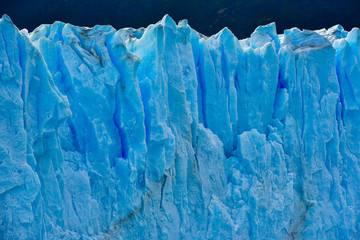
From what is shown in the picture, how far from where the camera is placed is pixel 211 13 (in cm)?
1329

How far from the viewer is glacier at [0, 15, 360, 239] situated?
4.57 meters

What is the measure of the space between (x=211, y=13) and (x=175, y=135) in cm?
857

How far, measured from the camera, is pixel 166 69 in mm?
5613

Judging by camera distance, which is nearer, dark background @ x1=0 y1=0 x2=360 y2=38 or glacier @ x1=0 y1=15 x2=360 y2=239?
glacier @ x1=0 y1=15 x2=360 y2=239

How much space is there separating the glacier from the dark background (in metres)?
6.34

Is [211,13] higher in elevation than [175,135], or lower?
higher

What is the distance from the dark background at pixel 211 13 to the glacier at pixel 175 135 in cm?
634

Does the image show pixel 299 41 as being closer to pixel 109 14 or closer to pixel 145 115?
pixel 145 115

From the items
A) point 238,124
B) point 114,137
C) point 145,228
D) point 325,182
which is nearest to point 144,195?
point 145,228

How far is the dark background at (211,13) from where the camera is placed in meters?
12.8

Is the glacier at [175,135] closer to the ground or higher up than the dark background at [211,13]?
closer to the ground

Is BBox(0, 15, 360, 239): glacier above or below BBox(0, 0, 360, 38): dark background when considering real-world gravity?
below

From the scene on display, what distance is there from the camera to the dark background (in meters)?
12.8

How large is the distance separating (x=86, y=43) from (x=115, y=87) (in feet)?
2.39
